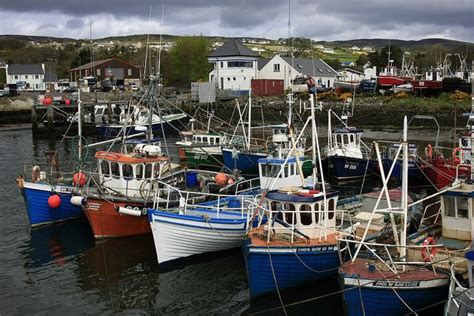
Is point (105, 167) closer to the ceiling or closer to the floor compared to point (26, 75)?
closer to the floor

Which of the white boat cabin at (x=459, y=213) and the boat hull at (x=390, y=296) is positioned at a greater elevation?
the white boat cabin at (x=459, y=213)

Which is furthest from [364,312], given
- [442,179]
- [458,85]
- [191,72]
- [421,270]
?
[191,72]

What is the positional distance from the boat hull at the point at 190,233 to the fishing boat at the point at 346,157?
14.2 metres

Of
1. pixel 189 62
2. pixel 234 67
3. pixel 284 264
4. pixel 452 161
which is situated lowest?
pixel 284 264

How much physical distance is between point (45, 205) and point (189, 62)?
72077 millimetres

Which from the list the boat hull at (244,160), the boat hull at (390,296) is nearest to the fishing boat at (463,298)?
the boat hull at (390,296)

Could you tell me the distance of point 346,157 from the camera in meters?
32.0

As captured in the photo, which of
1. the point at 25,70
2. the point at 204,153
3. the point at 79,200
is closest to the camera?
the point at 79,200

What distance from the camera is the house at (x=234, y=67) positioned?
75938mm

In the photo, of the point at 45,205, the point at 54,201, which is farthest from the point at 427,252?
the point at 45,205

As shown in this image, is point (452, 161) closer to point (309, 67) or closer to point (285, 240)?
point (285, 240)

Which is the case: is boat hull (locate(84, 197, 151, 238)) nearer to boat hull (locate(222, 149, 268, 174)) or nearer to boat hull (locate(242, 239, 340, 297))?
boat hull (locate(242, 239, 340, 297))

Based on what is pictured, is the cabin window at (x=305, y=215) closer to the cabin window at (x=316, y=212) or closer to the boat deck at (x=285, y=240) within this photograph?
the cabin window at (x=316, y=212)

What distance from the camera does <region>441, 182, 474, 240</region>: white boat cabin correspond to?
14.9 meters
